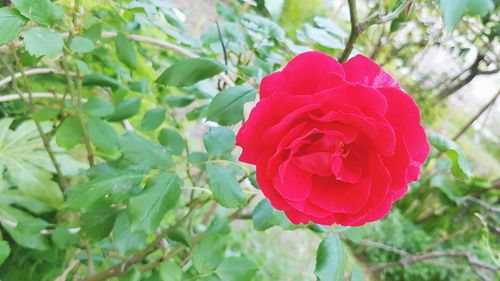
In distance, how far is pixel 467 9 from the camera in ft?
1.11

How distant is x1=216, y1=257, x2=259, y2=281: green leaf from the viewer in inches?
31.4

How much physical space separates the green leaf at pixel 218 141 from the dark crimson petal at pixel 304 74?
0.29 metres

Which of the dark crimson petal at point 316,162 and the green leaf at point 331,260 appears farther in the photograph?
the green leaf at point 331,260

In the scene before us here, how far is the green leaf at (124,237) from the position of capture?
2.48 feet

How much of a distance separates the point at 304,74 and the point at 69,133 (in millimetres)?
555

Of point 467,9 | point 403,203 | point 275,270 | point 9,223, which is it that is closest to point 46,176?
point 9,223

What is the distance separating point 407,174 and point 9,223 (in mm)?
866

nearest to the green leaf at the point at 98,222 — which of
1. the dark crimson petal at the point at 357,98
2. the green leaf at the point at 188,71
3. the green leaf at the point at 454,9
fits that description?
the green leaf at the point at 188,71

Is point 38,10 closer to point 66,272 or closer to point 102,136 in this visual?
point 102,136

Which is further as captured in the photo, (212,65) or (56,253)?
(56,253)

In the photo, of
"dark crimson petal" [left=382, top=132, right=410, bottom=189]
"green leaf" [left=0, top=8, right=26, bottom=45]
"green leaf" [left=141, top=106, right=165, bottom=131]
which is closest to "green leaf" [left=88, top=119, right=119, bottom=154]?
"green leaf" [left=141, top=106, right=165, bottom=131]

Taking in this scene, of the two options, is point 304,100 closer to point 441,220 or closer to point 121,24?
point 121,24

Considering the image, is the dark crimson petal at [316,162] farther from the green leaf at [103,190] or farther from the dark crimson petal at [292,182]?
the green leaf at [103,190]

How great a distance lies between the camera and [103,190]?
66 centimetres
